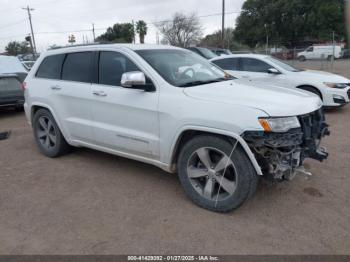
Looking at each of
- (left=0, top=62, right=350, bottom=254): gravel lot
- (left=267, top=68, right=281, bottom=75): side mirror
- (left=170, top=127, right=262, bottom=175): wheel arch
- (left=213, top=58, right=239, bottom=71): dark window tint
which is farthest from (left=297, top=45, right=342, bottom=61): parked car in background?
(left=170, top=127, right=262, bottom=175): wheel arch

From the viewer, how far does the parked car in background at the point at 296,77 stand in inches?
312

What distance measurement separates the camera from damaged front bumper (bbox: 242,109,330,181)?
307cm

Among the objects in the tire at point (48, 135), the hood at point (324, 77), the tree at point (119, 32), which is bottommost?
the tire at point (48, 135)

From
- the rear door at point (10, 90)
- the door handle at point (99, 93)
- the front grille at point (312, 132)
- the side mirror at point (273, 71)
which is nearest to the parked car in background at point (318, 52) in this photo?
the side mirror at point (273, 71)

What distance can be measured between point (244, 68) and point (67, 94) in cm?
574

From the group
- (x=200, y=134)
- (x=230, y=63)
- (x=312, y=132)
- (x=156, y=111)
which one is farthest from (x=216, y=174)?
(x=230, y=63)

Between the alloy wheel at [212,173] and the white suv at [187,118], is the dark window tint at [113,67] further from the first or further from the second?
the alloy wheel at [212,173]

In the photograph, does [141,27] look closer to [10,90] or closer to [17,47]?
[17,47]

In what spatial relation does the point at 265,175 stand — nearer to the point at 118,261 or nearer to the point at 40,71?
the point at 118,261

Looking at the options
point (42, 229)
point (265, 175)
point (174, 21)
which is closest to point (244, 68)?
point (265, 175)

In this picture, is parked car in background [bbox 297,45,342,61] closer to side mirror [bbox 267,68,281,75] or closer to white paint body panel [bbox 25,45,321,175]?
side mirror [bbox 267,68,281,75]

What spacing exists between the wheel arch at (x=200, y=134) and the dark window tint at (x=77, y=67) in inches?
67.2

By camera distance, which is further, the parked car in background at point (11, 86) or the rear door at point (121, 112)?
the parked car in background at point (11, 86)

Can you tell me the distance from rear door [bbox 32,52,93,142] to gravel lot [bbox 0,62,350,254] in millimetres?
655
